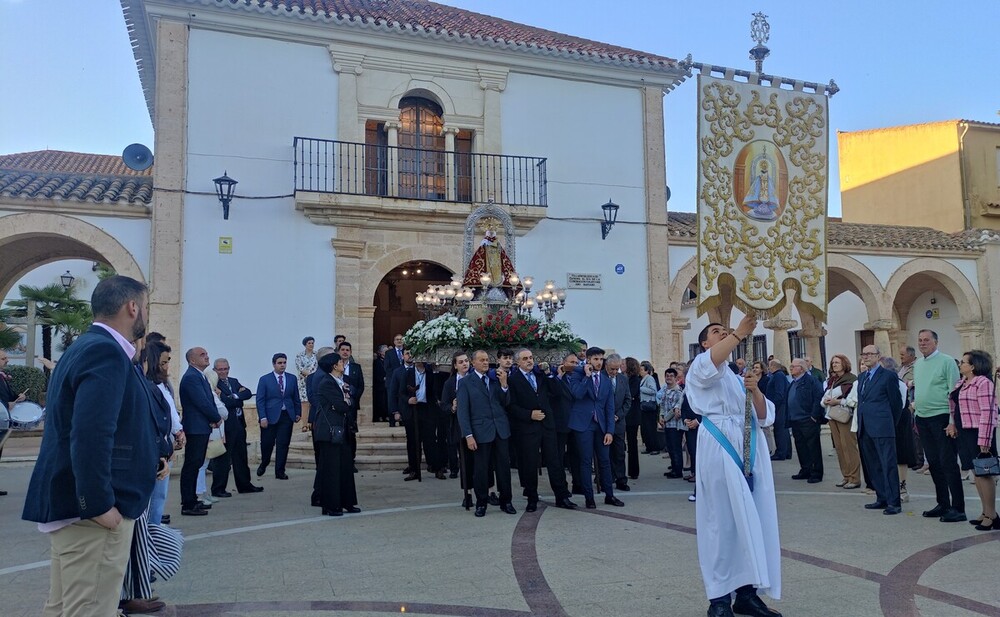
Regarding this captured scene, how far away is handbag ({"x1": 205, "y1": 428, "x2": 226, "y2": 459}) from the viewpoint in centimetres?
795

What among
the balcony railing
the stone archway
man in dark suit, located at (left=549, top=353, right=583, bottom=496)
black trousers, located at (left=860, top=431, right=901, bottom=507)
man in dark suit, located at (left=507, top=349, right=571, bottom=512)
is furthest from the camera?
the balcony railing

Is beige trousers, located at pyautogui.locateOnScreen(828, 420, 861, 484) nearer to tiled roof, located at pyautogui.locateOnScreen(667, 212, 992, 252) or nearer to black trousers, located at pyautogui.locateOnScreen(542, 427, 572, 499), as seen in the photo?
black trousers, located at pyautogui.locateOnScreen(542, 427, 572, 499)

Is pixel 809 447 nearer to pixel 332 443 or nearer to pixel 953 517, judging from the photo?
pixel 953 517

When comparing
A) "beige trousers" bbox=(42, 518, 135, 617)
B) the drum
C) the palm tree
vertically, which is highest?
the palm tree

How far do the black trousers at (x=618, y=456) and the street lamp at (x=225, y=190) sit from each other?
7.92 m

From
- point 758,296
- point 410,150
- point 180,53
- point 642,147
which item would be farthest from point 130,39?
point 758,296

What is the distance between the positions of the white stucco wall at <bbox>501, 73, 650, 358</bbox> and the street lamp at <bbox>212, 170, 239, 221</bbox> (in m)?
5.33

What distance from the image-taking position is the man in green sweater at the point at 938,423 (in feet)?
23.3

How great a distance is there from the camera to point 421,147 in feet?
49.1

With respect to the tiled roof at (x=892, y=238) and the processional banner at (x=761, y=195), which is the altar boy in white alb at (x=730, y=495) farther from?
the tiled roof at (x=892, y=238)

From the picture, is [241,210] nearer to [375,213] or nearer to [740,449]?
[375,213]

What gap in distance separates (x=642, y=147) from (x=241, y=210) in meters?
8.18

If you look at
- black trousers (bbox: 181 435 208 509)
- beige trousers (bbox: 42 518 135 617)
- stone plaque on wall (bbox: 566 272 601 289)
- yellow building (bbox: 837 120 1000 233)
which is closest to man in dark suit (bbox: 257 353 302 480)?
black trousers (bbox: 181 435 208 509)

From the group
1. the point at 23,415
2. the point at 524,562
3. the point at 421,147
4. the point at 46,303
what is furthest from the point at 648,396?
the point at 46,303
